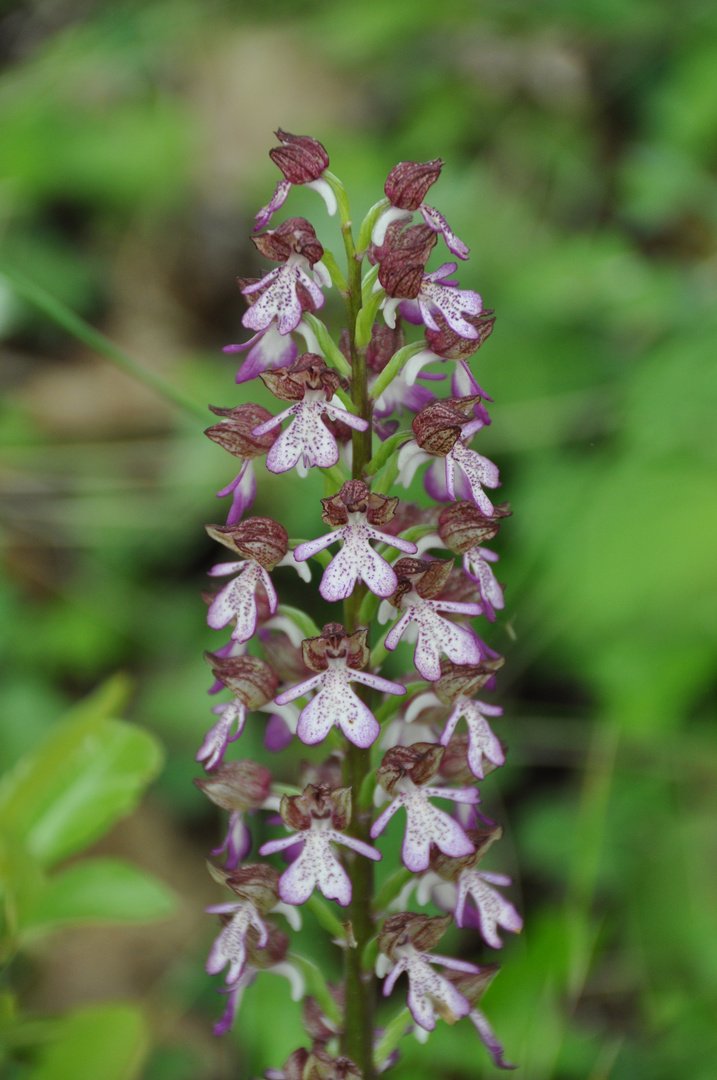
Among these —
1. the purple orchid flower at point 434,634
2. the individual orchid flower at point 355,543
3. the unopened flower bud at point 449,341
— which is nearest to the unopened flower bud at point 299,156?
the unopened flower bud at point 449,341

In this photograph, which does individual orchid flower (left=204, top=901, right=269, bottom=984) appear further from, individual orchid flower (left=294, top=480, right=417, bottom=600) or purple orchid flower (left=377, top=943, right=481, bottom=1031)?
individual orchid flower (left=294, top=480, right=417, bottom=600)

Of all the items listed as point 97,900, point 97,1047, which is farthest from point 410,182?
point 97,1047

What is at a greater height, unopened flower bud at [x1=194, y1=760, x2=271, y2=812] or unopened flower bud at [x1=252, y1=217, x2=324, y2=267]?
unopened flower bud at [x1=252, y1=217, x2=324, y2=267]

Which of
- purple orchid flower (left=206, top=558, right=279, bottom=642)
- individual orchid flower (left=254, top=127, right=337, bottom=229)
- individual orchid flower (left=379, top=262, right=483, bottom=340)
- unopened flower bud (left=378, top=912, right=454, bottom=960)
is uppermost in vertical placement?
individual orchid flower (left=254, top=127, right=337, bottom=229)

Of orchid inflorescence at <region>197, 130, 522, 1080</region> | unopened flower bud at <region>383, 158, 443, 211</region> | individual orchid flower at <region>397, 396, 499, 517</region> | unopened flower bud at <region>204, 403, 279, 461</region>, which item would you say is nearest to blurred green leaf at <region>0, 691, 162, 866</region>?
orchid inflorescence at <region>197, 130, 522, 1080</region>

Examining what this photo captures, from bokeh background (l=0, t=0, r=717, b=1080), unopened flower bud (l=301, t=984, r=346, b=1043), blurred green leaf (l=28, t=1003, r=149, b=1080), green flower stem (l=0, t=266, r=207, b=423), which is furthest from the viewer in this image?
bokeh background (l=0, t=0, r=717, b=1080)

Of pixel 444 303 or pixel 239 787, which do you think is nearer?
pixel 444 303

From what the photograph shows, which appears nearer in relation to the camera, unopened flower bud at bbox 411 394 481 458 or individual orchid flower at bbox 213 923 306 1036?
unopened flower bud at bbox 411 394 481 458

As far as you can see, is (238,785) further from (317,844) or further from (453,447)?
(453,447)
